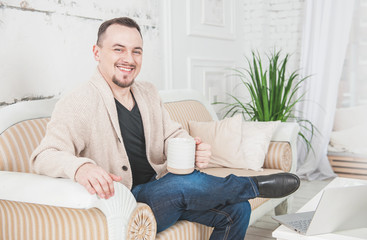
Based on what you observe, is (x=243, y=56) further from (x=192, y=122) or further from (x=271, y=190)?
(x=271, y=190)

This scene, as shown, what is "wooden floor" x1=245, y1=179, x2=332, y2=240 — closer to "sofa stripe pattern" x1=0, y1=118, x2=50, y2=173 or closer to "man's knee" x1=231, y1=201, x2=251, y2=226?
"man's knee" x1=231, y1=201, x2=251, y2=226

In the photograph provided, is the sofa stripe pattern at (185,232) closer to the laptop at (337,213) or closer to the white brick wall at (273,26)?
the laptop at (337,213)

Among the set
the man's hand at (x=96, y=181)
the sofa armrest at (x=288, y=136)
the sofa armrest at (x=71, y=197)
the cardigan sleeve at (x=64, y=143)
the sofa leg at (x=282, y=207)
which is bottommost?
the sofa leg at (x=282, y=207)

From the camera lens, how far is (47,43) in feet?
7.19

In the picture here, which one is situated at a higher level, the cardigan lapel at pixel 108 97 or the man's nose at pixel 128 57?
the man's nose at pixel 128 57

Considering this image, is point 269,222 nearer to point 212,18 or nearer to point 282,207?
point 282,207

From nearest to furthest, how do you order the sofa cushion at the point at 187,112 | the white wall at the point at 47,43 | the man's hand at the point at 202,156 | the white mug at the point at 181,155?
the white mug at the point at 181,155
the man's hand at the point at 202,156
the white wall at the point at 47,43
the sofa cushion at the point at 187,112

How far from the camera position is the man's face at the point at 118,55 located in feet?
5.69

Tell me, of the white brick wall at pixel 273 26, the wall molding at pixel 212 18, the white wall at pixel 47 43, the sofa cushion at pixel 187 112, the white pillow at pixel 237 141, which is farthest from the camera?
the white brick wall at pixel 273 26

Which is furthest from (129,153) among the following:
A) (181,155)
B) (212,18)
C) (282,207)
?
(212,18)

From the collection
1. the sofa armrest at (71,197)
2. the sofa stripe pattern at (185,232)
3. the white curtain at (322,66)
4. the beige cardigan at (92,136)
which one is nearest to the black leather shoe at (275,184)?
the sofa stripe pattern at (185,232)

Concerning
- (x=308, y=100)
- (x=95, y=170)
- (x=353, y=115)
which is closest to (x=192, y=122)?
(x=95, y=170)

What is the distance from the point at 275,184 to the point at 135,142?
0.59 meters

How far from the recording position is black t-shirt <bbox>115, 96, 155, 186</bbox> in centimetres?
174
